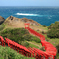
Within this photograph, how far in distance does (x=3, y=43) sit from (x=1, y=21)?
19570 millimetres

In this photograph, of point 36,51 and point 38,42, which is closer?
point 36,51

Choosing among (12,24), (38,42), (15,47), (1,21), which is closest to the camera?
(15,47)

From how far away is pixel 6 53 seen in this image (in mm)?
Result: 5957

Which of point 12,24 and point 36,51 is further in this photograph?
point 12,24

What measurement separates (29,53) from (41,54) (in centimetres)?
101

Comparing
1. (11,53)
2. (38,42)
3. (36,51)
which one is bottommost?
(38,42)

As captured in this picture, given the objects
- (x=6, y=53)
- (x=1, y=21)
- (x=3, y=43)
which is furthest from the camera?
(x=1, y=21)

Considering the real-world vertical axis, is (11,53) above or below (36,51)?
above

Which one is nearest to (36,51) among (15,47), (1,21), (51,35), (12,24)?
(15,47)

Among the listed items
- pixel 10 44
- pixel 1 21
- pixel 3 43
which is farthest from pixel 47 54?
pixel 1 21

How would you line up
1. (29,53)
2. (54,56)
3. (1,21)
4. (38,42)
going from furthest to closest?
(1,21), (38,42), (29,53), (54,56)

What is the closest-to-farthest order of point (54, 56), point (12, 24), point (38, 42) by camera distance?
point (54, 56), point (38, 42), point (12, 24)

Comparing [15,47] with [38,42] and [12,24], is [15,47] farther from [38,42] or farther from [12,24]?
[12,24]

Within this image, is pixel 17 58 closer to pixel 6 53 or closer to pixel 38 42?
pixel 6 53
